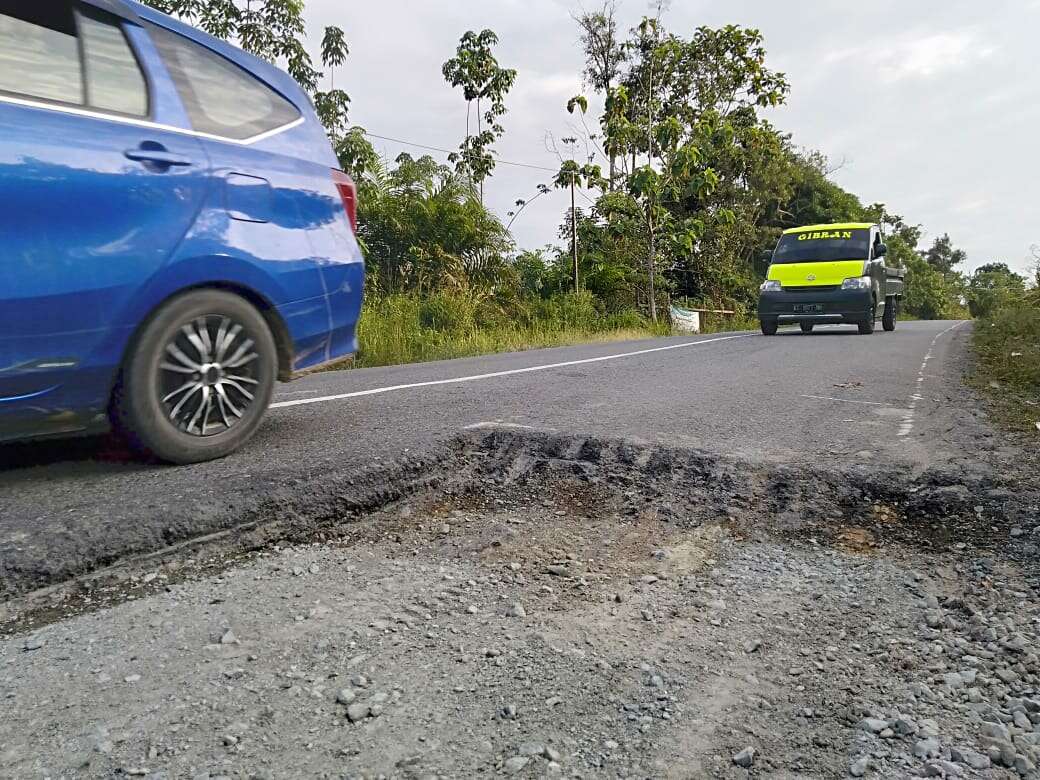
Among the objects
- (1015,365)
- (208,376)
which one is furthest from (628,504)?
(1015,365)

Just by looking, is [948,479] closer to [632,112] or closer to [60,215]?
[60,215]

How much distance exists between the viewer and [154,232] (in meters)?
2.99

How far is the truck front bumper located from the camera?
12.9 m

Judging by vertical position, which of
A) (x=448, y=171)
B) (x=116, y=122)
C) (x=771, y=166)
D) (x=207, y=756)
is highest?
(x=771, y=166)

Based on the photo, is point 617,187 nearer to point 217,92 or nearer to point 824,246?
point 824,246

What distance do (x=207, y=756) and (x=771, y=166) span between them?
97.6 ft

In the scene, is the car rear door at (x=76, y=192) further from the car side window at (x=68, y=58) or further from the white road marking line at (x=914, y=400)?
the white road marking line at (x=914, y=400)

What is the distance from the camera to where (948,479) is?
3.04 meters

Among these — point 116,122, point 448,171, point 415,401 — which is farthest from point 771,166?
point 116,122

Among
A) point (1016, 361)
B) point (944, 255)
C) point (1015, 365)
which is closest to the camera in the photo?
point (1015, 365)

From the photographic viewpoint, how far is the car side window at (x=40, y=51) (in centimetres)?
276

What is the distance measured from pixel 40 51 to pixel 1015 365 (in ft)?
25.0

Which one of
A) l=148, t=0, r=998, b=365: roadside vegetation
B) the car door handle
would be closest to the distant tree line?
l=148, t=0, r=998, b=365: roadside vegetation

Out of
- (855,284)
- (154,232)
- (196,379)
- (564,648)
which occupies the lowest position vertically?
(564,648)
